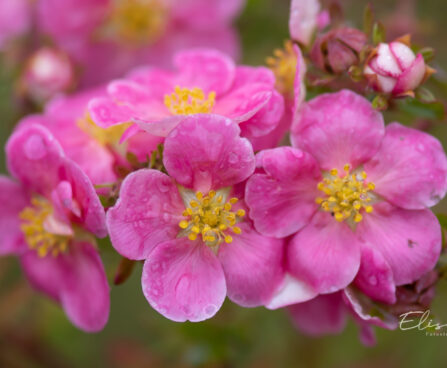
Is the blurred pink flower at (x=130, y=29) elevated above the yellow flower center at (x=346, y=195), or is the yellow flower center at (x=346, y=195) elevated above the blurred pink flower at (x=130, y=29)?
the yellow flower center at (x=346, y=195)

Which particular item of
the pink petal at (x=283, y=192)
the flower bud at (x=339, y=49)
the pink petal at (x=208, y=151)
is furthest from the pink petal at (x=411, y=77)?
the pink petal at (x=208, y=151)

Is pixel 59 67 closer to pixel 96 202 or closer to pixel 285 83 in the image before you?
pixel 285 83

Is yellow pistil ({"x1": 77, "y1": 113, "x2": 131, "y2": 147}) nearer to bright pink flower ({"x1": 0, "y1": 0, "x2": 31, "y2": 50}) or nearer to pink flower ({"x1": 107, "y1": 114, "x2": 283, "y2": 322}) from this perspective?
pink flower ({"x1": 107, "y1": 114, "x2": 283, "y2": 322})

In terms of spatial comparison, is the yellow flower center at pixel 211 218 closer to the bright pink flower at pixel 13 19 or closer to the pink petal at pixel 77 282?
the pink petal at pixel 77 282

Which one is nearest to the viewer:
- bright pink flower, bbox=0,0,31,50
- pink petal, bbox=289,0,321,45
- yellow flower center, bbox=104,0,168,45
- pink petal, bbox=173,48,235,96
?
pink petal, bbox=289,0,321,45

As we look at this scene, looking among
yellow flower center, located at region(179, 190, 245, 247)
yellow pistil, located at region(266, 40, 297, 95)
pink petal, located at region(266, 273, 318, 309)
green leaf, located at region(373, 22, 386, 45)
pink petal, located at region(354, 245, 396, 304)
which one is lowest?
pink petal, located at region(266, 273, 318, 309)

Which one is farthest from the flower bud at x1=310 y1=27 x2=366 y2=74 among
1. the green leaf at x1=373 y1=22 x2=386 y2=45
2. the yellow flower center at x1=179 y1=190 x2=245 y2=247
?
the yellow flower center at x1=179 y1=190 x2=245 y2=247
